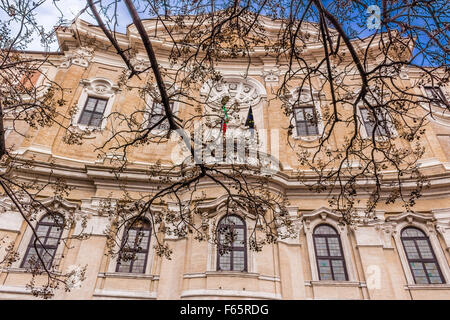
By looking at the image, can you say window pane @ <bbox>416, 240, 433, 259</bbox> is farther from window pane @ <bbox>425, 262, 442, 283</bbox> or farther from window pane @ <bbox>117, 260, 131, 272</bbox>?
window pane @ <bbox>117, 260, 131, 272</bbox>

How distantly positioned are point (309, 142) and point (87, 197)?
9.97 m

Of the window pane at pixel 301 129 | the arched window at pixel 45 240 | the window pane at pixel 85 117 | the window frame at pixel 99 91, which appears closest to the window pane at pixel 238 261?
the arched window at pixel 45 240

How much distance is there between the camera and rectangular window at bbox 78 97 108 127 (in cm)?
1455

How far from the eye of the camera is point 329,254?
11094 mm

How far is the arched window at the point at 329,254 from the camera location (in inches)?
421

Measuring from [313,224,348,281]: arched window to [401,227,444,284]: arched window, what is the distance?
92.6 inches

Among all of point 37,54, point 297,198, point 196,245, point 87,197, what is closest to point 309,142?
point 297,198

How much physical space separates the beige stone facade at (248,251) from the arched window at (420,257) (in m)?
0.18

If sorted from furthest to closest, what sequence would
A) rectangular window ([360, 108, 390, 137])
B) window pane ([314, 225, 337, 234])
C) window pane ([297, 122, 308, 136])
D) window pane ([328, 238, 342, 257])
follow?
1. window pane ([297, 122, 308, 136])
2. window pane ([314, 225, 337, 234])
3. window pane ([328, 238, 342, 257])
4. rectangular window ([360, 108, 390, 137])

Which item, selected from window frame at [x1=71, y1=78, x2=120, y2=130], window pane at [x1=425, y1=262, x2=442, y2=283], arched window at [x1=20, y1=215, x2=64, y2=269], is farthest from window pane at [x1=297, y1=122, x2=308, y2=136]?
arched window at [x1=20, y1=215, x2=64, y2=269]

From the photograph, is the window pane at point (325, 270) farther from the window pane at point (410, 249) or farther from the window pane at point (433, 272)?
the window pane at point (433, 272)

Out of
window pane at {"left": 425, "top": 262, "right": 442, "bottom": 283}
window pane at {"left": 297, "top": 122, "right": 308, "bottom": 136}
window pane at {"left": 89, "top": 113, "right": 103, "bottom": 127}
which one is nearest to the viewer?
window pane at {"left": 425, "top": 262, "right": 442, "bottom": 283}

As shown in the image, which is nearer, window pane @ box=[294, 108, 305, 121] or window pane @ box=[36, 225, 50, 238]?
window pane @ box=[36, 225, 50, 238]

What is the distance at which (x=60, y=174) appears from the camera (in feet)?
39.0
